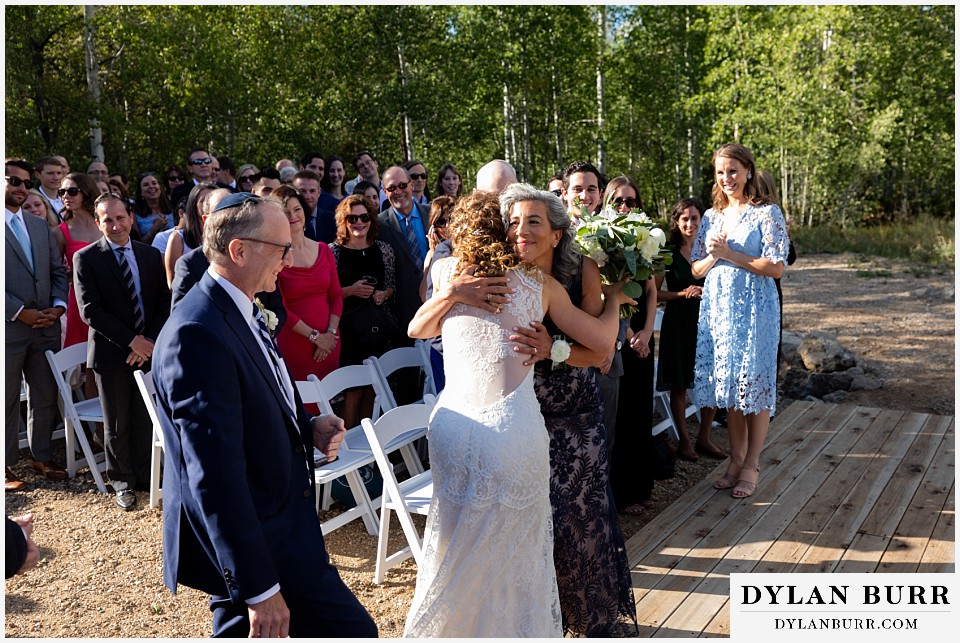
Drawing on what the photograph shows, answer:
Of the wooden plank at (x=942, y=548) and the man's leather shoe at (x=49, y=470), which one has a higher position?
the man's leather shoe at (x=49, y=470)

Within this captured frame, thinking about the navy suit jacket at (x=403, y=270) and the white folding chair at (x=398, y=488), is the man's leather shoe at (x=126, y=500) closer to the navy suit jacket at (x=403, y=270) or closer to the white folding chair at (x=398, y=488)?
the white folding chair at (x=398, y=488)

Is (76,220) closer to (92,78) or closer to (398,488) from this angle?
(398,488)

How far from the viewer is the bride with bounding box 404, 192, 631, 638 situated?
3.03m

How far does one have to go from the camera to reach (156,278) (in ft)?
17.9

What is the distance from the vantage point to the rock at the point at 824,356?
316 inches

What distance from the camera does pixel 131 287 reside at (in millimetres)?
5301

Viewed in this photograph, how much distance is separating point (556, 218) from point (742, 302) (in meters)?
2.39

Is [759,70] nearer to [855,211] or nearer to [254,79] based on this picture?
[855,211]

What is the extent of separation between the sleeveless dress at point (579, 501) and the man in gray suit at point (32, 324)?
398cm

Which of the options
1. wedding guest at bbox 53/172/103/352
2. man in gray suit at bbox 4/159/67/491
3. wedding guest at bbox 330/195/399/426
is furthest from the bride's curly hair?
wedding guest at bbox 53/172/103/352

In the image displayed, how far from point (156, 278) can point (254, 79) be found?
17.1 m

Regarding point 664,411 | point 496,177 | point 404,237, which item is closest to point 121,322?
point 404,237

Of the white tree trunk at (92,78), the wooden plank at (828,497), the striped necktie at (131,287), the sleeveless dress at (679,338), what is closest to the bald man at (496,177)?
the sleeveless dress at (679,338)

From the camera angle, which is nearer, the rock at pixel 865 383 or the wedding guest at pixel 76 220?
the wedding guest at pixel 76 220
